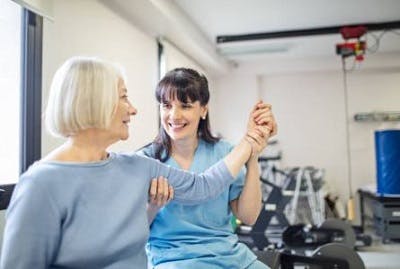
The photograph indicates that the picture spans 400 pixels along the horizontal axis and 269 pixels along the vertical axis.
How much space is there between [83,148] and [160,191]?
26 cm

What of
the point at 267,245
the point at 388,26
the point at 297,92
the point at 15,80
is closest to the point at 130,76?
the point at 15,80

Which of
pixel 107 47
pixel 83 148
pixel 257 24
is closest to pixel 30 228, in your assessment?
pixel 83 148

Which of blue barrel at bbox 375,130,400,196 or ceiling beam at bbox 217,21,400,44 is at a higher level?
ceiling beam at bbox 217,21,400,44

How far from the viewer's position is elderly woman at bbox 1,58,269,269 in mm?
823

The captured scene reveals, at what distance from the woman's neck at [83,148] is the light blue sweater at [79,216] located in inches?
1.3

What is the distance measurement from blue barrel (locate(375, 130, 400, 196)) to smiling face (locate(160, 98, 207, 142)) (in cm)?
379

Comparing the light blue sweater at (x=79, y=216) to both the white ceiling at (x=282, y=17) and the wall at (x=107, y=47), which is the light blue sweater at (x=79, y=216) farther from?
the white ceiling at (x=282, y=17)

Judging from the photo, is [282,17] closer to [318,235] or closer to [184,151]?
[318,235]

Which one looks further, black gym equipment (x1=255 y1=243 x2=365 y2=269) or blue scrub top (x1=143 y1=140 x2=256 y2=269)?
black gym equipment (x1=255 y1=243 x2=365 y2=269)

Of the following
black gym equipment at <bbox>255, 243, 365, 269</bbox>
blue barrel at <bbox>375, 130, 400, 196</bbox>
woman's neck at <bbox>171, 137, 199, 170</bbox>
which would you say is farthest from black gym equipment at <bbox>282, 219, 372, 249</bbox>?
woman's neck at <bbox>171, 137, 199, 170</bbox>

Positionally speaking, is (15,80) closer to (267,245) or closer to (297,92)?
(267,245)

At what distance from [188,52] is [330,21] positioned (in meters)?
1.66

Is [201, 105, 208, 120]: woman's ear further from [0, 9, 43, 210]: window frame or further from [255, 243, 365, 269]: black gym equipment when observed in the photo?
[0, 9, 43, 210]: window frame

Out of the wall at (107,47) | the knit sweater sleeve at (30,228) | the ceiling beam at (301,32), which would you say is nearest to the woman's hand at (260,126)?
the knit sweater sleeve at (30,228)
